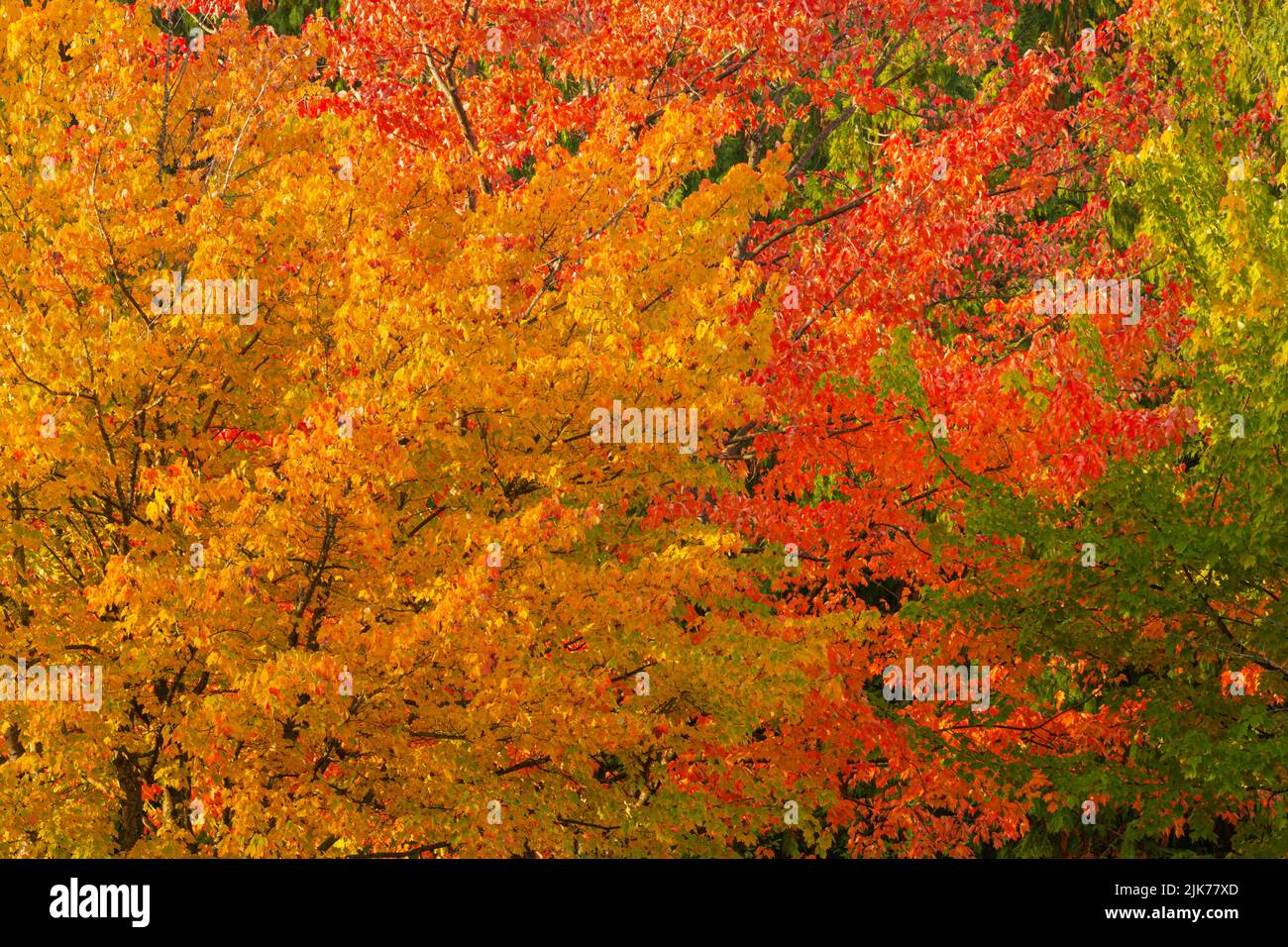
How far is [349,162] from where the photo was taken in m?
13.6

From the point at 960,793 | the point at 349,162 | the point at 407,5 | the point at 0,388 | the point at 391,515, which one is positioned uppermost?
the point at 407,5

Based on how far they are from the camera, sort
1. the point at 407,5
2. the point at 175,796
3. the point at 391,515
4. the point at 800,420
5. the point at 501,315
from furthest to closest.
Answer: the point at 407,5
the point at 800,420
the point at 175,796
the point at 501,315
the point at 391,515

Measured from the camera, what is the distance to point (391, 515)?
12250 millimetres

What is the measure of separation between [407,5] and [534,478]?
26.9 feet

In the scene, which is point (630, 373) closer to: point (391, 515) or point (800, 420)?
point (391, 515)

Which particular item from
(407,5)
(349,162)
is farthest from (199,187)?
(407,5)

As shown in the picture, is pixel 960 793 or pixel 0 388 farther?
pixel 960 793

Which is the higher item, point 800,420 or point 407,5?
point 407,5

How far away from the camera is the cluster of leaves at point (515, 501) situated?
38.7 ft

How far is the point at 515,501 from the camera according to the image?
42.9 ft

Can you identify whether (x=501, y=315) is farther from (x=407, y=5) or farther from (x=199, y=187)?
(x=407, y=5)

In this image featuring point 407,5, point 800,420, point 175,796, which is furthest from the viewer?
point 407,5

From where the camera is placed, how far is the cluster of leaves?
11.8 m

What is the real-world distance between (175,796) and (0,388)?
3.99 meters
